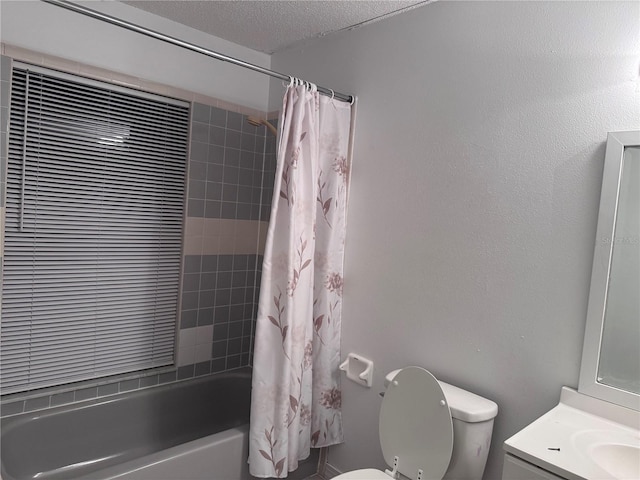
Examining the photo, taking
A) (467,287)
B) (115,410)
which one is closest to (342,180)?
(467,287)

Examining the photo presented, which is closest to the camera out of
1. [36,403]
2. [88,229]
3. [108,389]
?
[36,403]

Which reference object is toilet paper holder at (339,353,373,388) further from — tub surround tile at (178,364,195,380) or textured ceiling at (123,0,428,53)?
textured ceiling at (123,0,428,53)

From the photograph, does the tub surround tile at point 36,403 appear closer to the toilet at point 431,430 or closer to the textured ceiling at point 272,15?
the toilet at point 431,430

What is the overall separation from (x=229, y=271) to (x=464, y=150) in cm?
166

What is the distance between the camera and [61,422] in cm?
228

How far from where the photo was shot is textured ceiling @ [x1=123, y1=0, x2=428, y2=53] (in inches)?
86.7

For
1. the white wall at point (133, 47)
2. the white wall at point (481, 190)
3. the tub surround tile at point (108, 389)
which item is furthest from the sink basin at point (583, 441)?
the white wall at point (133, 47)

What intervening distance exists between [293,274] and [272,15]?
1363mm

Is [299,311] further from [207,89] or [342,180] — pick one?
[207,89]

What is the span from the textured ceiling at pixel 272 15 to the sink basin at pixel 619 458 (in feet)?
6.19

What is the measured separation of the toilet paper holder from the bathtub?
1.90 feet

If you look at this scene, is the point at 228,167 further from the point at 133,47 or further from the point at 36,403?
the point at 36,403

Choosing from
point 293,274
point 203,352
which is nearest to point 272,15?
point 293,274

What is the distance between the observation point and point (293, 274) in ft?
6.89
